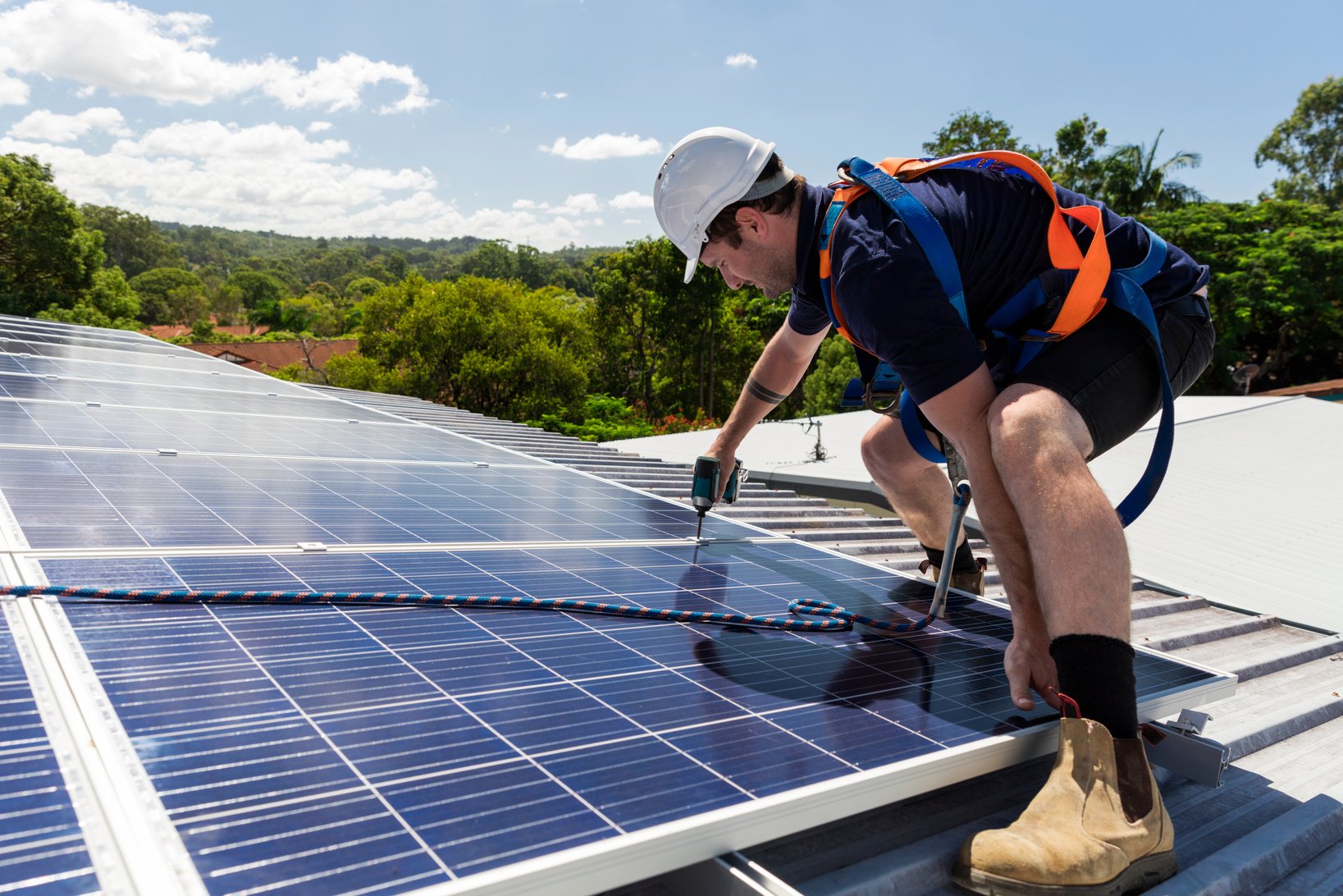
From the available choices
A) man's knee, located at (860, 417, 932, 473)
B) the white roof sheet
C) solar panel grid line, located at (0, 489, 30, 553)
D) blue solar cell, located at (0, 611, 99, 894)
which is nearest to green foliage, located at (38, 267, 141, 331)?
the white roof sheet

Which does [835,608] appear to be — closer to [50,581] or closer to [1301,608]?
[50,581]

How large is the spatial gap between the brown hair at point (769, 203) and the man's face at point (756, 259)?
48 mm

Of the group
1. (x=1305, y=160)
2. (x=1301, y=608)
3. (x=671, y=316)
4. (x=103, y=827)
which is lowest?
(x=1301, y=608)

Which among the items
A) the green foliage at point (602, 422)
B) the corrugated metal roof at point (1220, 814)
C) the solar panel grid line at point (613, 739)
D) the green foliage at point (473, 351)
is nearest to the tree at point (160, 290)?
the green foliage at point (473, 351)

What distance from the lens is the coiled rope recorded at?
2537 mm

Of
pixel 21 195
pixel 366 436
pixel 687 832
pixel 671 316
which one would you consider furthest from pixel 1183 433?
pixel 21 195

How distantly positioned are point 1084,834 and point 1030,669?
2.04 ft

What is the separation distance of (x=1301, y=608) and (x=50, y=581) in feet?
23.4

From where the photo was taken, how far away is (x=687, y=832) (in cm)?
178

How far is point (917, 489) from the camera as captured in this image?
14.0ft

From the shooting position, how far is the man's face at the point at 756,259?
3.39 metres

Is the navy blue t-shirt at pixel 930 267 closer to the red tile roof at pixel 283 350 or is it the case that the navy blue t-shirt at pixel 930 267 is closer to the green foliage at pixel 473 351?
the green foliage at pixel 473 351

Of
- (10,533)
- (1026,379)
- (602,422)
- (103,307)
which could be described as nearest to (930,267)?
(1026,379)

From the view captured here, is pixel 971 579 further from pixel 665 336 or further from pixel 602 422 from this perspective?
pixel 665 336
